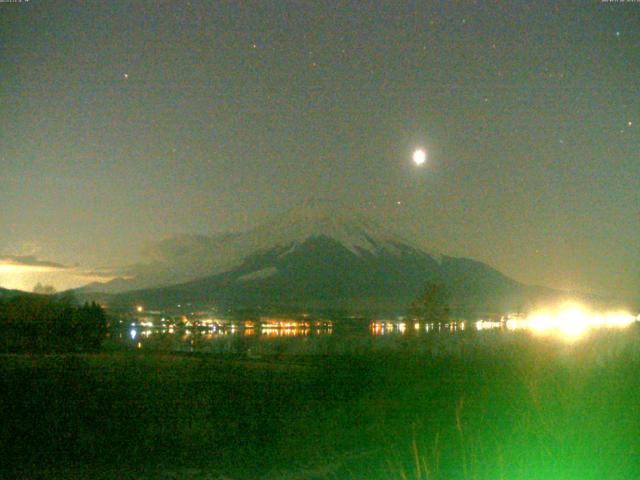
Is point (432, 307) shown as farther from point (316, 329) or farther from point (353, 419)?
point (353, 419)

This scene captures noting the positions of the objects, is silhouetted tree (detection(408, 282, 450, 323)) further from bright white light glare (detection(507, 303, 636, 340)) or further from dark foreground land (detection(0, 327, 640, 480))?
dark foreground land (detection(0, 327, 640, 480))

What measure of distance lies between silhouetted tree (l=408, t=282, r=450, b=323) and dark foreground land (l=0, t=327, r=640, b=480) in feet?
114

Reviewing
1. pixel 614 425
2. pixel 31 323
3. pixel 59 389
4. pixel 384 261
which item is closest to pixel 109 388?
pixel 59 389

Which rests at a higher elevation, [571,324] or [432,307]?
[432,307]

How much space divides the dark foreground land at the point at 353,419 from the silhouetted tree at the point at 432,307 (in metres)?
34.8

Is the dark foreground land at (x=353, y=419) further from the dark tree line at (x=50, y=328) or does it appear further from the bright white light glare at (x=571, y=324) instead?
the dark tree line at (x=50, y=328)

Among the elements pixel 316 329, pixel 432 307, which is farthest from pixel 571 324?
pixel 316 329

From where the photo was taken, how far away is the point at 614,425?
416 inches

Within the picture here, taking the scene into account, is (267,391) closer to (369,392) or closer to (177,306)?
(369,392)

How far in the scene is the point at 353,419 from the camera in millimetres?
16156

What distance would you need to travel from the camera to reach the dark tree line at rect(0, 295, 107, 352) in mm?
37844

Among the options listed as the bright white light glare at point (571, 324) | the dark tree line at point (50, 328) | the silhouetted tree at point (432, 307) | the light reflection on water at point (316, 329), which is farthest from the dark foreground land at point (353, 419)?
the silhouetted tree at point (432, 307)

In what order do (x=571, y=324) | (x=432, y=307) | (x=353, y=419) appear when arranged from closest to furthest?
(x=353, y=419), (x=571, y=324), (x=432, y=307)

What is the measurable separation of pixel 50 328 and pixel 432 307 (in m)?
28.8
